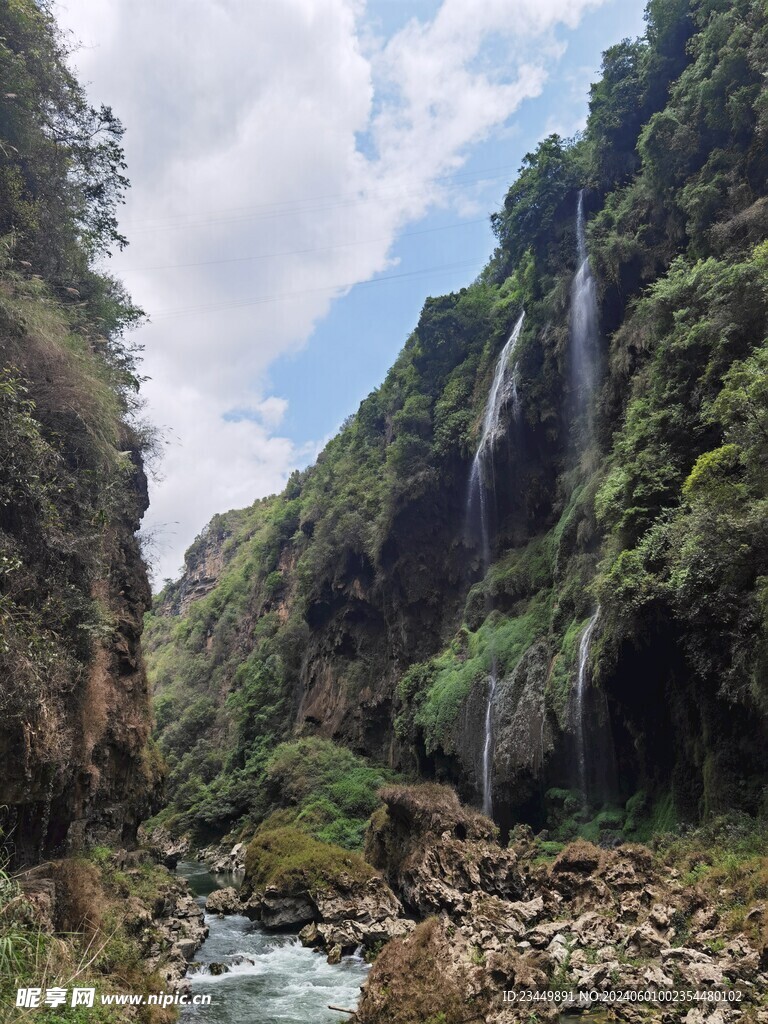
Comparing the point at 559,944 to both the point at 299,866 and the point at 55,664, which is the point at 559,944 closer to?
the point at 55,664

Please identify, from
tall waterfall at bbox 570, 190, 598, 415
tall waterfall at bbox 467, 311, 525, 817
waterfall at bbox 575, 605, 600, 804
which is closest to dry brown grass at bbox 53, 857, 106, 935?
waterfall at bbox 575, 605, 600, 804

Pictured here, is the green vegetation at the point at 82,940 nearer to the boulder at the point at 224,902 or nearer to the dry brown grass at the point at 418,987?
the dry brown grass at the point at 418,987

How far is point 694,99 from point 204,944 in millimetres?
26987

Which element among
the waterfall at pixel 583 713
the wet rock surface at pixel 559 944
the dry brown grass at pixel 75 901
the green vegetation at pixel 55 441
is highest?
the green vegetation at pixel 55 441

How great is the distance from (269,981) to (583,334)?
22124 millimetres

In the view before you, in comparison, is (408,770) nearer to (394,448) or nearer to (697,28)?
(394,448)

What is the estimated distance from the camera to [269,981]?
40.5ft

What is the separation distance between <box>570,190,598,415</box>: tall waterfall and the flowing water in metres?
19.6

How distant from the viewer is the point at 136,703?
18.6 m

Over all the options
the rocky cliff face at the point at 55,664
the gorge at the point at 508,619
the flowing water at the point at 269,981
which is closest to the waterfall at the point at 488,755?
the gorge at the point at 508,619

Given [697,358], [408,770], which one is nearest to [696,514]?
[697,358]

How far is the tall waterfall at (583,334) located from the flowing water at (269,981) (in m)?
19.6

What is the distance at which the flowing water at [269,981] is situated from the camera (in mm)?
10375

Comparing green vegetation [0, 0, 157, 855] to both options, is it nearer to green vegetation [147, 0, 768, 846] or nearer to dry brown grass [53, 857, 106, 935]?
dry brown grass [53, 857, 106, 935]
